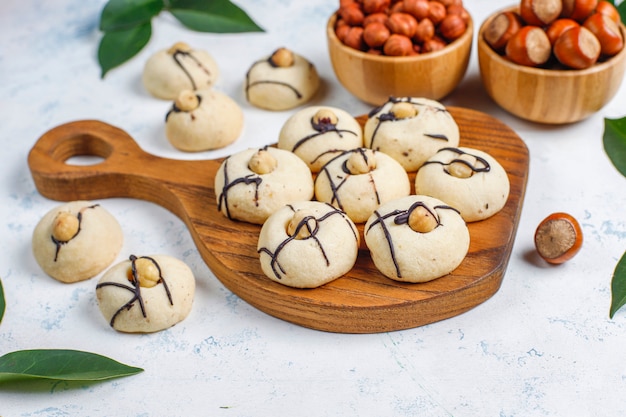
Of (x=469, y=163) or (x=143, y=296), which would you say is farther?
(x=469, y=163)

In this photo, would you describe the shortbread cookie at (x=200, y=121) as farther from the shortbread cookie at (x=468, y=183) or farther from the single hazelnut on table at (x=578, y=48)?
the single hazelnut on table at (x=578, y=48)

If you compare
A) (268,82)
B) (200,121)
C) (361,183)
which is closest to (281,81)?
(268,82)

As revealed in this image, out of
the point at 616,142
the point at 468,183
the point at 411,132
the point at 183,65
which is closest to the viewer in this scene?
the point at 616,142

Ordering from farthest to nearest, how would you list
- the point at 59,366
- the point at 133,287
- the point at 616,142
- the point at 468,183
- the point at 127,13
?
1. the point at 127,13
2. the point at 468,183
3. the point at 133,287
4. the point at 59,366
5. the point at 616,142

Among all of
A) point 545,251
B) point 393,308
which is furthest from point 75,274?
point 545,251

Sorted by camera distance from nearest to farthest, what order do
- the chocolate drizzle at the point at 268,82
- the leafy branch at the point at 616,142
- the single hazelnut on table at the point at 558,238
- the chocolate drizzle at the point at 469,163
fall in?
1. the leafy branch at the point at 616,142
2. the single hazelnut on table at the point at 558,238
3. the chocolate drizzle at the point at 469,163
4. the chocolate drizzle at the point at 268,82

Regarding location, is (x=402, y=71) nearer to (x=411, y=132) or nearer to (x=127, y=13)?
(x=411, y=132)

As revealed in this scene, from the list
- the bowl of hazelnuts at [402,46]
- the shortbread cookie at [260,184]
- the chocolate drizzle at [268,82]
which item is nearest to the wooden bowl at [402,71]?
the bowl of hazelnuts at [402,46]
